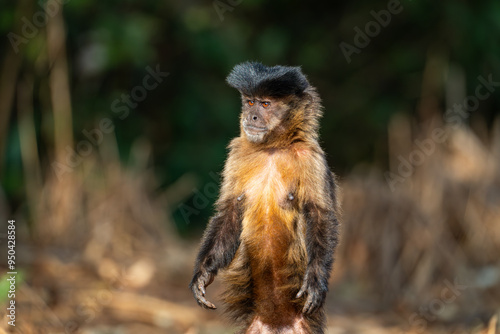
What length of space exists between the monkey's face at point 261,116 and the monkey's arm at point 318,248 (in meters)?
0.49

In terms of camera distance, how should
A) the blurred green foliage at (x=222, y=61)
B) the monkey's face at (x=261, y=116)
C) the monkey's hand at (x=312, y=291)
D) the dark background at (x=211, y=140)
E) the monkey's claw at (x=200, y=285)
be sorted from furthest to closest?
the blurred green foliage at (x=222, y=61) → the dark background at (x=211, y=140) → the monkey's face at (x=261, y=116) → the monkey's claw at (x=200, y=285) → the monkey's hand at (x=312, y=291)

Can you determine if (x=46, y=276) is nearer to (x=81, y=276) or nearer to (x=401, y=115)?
(x=81, y=276)

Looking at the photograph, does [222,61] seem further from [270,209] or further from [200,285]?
[200,285]

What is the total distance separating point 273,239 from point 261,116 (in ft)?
2.45

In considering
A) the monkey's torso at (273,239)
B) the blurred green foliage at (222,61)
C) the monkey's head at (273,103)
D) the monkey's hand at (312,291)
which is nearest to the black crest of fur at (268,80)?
the monkey's head at (273,103)

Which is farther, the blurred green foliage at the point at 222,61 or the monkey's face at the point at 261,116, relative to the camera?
the blurred green foliage at the point at 222,61

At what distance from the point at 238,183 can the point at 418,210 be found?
10.5ft

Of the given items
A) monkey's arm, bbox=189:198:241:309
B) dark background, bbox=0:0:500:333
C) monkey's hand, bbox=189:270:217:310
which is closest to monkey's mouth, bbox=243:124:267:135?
monkey's arm, bbox=189:198:241:309

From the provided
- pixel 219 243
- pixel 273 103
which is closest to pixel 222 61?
pixel 273 103

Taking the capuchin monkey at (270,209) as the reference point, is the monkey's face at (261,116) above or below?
above

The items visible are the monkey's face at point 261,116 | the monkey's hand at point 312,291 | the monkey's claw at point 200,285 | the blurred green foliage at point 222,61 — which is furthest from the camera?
the blurred green foliage at point 222,61

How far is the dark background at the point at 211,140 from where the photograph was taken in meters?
7.16

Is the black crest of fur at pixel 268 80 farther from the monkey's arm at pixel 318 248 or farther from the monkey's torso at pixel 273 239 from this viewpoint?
the monkey's arm at pixel 318 248

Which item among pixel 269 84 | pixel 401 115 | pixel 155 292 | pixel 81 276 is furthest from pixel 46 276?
pixel 401 115
